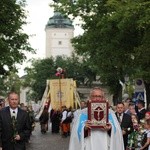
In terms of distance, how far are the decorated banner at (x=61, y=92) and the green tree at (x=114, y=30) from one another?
923 centimetres

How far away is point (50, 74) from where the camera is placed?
10144 cm

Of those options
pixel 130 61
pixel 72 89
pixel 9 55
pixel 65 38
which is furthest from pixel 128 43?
pixel 65 38

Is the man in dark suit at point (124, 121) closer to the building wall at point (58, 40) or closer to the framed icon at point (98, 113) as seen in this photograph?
the framed icon at point (98, 113)

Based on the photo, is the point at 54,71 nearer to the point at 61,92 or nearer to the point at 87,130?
the point at 61,92

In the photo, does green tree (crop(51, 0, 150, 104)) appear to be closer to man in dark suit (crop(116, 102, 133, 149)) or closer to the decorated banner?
man in dark suit (crop(116, 102, 133, 149))

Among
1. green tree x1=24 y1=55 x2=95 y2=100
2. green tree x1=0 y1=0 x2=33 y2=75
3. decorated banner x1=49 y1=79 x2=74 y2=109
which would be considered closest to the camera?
green tree x1=0 y1=0 x2=33 y2=75

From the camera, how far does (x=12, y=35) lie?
3316cm

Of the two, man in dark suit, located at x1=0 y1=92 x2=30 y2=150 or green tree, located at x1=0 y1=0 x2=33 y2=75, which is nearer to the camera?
man in dark suit, located at x1=0 y1=92 x2=30 y2=150

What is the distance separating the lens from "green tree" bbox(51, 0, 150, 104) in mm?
23531

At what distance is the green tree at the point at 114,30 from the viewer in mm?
→ 23531

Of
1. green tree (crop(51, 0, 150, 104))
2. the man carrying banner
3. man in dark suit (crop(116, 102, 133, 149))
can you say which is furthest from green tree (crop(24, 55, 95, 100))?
the man carrying banner

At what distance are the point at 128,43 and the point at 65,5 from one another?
4.16 meters

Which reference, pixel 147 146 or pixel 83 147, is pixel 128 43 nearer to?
pixel 147 146

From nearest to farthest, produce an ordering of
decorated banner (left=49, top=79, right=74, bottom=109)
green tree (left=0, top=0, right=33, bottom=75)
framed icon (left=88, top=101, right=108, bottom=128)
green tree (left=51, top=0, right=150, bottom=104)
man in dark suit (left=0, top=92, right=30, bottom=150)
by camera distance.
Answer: framed icon (left=88, top=101, right=108, bottom=128)
man in dark suit (left=0, top=92, right=30, bottom=150)
green tree (left=51, top=0, right=150, bottom=104)
green tree (left=0, top=0, right=33, bottom=75)
decorated banner (left=49, top=79, right=74, bottom=109)
